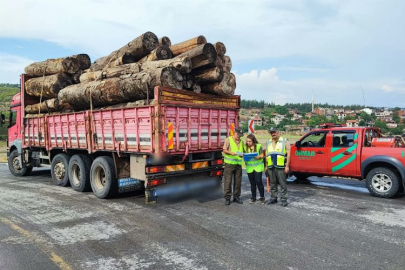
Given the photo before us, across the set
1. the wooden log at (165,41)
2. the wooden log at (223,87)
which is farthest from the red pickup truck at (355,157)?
the wooden log at (165,41)

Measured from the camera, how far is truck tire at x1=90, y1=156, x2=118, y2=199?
7.06 meters

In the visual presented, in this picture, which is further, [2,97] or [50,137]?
[2,97]

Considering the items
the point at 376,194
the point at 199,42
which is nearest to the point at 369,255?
the point at 376,194


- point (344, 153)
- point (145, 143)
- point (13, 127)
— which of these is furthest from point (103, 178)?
point (344, 153)

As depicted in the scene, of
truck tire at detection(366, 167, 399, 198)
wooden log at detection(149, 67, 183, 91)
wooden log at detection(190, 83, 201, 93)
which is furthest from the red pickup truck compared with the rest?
wooden log at detection(149, 67, 183, 91)

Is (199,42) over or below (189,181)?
over

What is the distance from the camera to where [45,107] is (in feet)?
32.2

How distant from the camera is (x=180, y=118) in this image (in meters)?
6.48

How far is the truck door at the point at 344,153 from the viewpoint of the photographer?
7820 millimetres

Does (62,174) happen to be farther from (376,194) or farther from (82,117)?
(376,194)

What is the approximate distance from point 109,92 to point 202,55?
232 centimetres

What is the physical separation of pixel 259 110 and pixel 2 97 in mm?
113215

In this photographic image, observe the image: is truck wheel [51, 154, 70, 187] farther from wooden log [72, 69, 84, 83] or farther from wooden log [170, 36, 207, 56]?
wooden log [170, 36, 207, 56]

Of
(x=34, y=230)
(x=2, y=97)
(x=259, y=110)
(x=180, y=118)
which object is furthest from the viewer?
(x=259, y=110)
